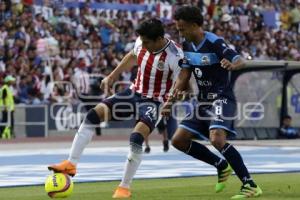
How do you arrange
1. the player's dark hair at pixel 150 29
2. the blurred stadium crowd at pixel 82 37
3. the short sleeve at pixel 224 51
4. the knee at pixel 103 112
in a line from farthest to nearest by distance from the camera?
the blurred stadium crowd at pixel 82 37
the knee at pixel 103 112
the player's dark hair at pixel 150 29
the short sleeve at pixel 224 51

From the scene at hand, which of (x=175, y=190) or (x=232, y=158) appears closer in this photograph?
(x=232, y=158)

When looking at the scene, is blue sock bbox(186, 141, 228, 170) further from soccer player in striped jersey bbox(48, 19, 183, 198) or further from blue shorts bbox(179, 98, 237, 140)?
soccer player in striped jersey bbox(48, 19, 183, 198)

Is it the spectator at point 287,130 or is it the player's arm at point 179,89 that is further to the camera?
the spectator at point 287,130

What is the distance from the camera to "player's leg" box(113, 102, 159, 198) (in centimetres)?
1162

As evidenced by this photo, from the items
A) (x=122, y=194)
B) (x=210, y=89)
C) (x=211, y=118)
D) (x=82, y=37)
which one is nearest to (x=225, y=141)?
(x=211, y=118)

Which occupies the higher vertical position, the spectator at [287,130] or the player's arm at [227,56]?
the player's arm at [227,56]

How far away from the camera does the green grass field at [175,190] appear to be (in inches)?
457

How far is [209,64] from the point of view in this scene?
1164 cm

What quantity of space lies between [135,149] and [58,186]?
1024 mm

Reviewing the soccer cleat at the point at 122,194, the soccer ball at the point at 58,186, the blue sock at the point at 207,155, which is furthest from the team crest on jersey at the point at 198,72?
the soccer ball at the point at 58,186

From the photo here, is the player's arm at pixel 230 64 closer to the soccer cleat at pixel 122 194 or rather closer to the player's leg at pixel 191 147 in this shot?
the player's leg at pixel 191 147

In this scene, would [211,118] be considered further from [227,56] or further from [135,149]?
[135,149]

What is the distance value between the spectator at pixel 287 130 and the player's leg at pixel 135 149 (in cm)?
1779

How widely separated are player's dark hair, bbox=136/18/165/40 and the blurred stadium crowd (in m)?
15.4
